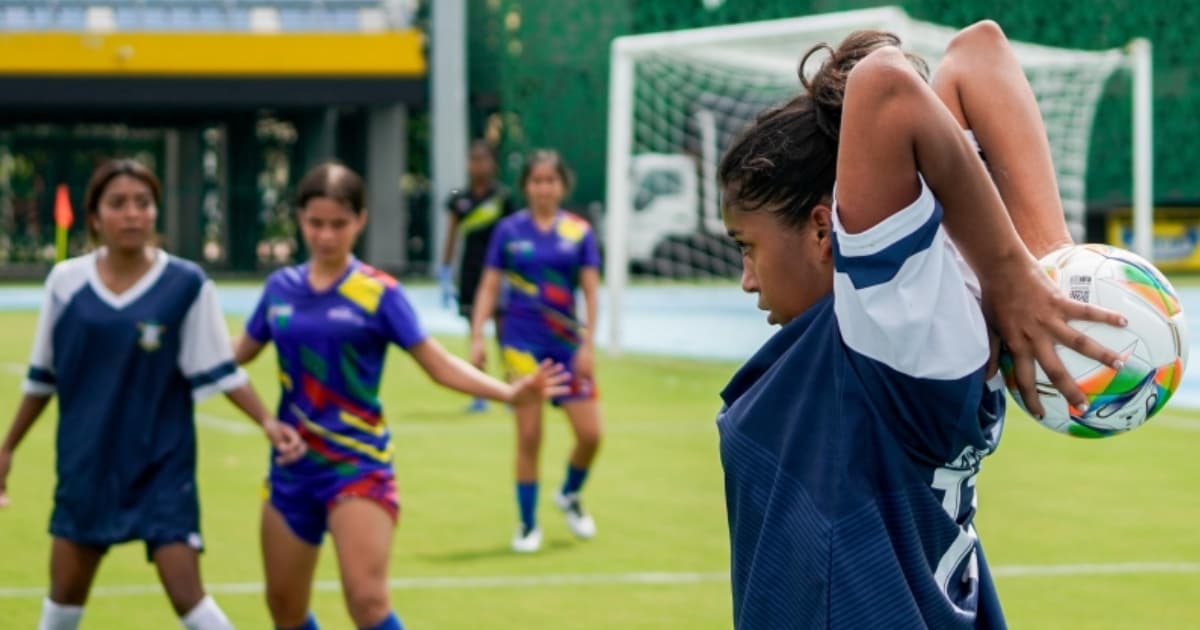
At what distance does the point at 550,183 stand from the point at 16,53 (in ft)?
85.2

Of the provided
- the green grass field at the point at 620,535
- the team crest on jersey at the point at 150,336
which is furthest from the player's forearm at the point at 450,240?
the team crest on jersey at the point at 150,336

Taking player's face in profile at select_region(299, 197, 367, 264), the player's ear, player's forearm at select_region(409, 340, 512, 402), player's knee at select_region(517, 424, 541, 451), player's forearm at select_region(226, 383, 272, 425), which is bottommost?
player's knee at select_region(517, 424, 541, 451)

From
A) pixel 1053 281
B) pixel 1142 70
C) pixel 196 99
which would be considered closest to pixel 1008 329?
pixel 1053 281

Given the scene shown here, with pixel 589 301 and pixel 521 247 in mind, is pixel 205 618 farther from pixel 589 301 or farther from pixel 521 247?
pixel 521 247

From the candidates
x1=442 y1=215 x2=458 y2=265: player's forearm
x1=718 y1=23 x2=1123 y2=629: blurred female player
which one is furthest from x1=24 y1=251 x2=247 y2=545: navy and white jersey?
x1=442 y1=215 x2=458 y2=265: player's forearm

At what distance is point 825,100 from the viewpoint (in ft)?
7.64

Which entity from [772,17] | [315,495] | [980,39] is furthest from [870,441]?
[772,17]

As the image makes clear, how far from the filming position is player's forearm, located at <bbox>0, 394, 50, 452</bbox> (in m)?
5.52

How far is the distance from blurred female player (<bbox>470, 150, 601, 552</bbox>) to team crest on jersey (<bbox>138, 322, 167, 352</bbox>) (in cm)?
328

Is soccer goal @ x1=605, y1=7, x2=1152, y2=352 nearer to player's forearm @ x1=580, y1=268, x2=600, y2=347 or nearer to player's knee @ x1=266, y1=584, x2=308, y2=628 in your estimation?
player's forearm @ x1=580, y1=268, x2=600, y2=347

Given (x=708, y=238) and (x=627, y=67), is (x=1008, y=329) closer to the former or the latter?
(x=627, y=67)

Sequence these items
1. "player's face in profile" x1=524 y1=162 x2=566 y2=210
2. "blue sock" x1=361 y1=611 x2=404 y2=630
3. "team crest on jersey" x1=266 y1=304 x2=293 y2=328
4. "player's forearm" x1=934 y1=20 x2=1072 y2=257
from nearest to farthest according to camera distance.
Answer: "player's forearm" x1=934 y1=20 x2=1072 y2=257, "blue sock" x1=361 y1=611 x2=404 y2=630, "team crest on jersey" x1=266 y1=304 x2=293 y2=328, "player's face in profile" x1=524 y1=162 x2=566 y2=210

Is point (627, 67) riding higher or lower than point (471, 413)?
higher

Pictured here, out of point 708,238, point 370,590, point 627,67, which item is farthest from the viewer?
point 708,238
